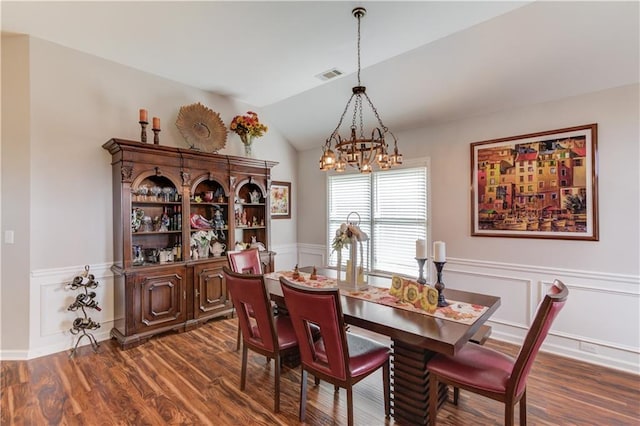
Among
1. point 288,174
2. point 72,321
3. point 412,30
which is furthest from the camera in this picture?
point 288,174

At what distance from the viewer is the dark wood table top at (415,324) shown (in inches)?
66.0

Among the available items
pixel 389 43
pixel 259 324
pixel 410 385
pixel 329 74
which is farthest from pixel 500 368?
pixel 329 74

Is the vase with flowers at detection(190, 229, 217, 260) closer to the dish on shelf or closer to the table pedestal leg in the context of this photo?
the dish on shelf

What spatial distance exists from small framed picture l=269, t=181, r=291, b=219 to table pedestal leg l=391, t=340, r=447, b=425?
11.7 feet

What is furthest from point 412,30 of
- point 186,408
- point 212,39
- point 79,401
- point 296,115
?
point 79,401

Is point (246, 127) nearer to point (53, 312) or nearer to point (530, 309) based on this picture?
point (53, 312)

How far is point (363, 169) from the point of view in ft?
8.25

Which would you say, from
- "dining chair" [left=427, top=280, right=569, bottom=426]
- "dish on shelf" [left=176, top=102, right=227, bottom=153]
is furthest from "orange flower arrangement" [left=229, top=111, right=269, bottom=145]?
"dining chair" [left=427, top=280, right=569, bottom=426]

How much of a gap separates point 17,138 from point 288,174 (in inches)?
137

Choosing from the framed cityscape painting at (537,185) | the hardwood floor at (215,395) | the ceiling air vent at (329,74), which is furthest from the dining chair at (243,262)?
the framed cityscape painting at (537,185)

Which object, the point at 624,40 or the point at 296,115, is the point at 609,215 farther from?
the point at 296,115

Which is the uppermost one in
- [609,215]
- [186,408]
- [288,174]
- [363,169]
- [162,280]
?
[288,174]

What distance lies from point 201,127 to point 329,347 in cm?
335

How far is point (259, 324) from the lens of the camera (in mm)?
2279
